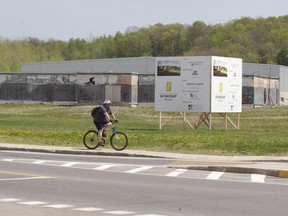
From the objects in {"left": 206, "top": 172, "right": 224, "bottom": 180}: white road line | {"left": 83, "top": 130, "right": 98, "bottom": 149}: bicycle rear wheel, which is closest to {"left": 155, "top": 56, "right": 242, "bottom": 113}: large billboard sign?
{"left": 83, "top": 130, "right": 98, "bottom": 149}: bicycle rear wheel

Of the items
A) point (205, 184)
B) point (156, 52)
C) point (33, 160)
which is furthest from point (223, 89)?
point (156, 52)

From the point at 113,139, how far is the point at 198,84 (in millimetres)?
10884

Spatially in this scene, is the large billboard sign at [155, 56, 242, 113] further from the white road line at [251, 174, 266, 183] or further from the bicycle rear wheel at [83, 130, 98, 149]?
the white road line at [251, 174, 266, 183]

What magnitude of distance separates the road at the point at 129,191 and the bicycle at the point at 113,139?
494 cm

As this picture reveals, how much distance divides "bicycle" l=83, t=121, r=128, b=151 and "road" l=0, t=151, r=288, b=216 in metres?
4.94

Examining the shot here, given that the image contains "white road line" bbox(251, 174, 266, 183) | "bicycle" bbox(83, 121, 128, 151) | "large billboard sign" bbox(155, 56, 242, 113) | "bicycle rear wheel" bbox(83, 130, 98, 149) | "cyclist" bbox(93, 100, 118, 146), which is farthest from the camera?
"large billboard sign" bbox(155, 56, 242, 113)

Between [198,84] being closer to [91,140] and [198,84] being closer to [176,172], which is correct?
[91,140]

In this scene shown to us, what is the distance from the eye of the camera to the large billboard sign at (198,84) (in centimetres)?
3606

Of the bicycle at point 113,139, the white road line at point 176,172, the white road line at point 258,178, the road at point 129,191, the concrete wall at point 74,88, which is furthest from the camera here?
the concrete wall at point 74,88

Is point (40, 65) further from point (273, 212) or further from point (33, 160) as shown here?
point (273, 212)

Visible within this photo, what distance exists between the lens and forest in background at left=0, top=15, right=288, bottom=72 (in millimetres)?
136625

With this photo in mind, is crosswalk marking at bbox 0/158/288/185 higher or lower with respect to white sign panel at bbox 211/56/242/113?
lower

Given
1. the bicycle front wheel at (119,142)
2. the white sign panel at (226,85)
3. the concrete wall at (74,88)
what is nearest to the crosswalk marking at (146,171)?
the bicycle front wheel at (119,142)

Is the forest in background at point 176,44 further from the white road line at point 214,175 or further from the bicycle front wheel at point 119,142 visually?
the white road line at point 214,175
